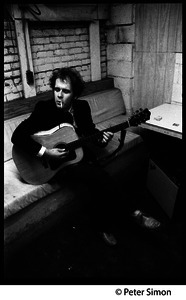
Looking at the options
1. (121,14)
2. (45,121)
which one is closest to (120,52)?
(121,14)

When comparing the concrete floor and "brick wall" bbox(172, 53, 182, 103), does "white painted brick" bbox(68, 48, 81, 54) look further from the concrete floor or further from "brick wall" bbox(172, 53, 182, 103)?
the concrete floor

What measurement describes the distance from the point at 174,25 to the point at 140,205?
251 cm

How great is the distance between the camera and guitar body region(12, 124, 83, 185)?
2336 millimetres

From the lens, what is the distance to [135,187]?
10.6 feet

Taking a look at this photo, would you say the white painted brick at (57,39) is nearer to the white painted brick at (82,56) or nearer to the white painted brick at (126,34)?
the white painted brick at (82,56)

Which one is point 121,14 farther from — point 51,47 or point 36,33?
point 36,33

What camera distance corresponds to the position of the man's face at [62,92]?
241cm

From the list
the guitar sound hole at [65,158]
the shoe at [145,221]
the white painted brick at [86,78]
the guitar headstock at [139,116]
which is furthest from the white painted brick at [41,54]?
the shoe at [145,221]

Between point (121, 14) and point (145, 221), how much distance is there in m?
3.05

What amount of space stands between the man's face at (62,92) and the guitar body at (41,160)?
0.27 m

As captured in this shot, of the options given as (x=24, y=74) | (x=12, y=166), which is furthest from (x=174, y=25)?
(x=12, y=166)

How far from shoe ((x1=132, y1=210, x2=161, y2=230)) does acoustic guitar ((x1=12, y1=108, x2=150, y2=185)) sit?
82 cm

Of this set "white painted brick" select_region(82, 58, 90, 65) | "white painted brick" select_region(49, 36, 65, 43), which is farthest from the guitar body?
"white painted brick" select_region(82, 58, 90, 65)

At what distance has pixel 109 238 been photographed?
2.38 meters
